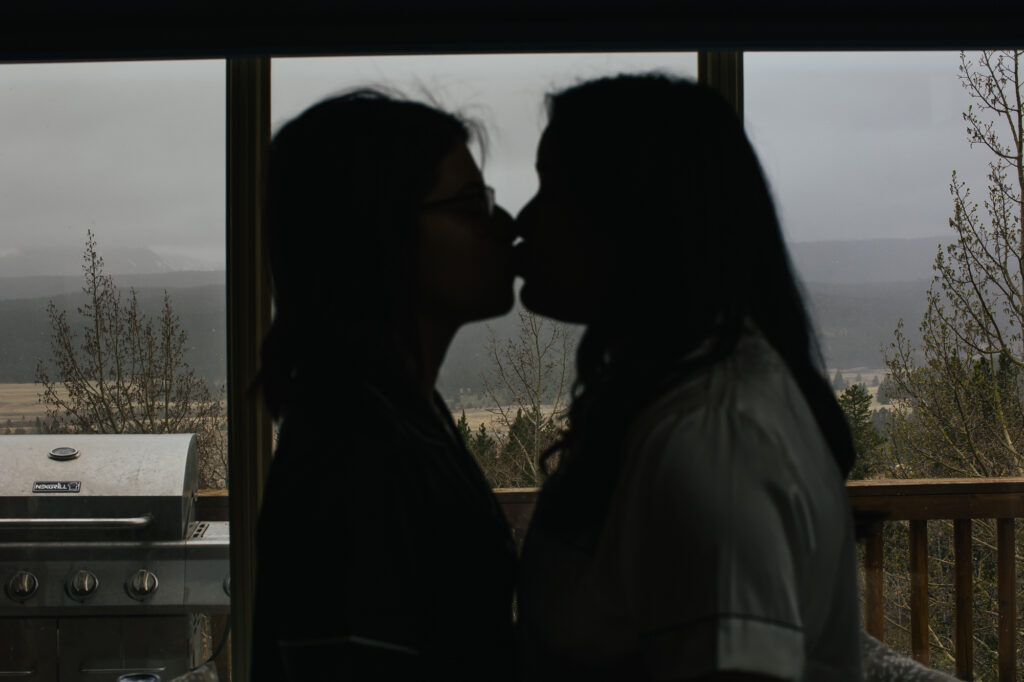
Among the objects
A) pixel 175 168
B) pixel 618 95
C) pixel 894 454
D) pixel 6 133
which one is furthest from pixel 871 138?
pixel 6 133

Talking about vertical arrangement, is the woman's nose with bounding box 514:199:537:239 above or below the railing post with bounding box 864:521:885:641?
above

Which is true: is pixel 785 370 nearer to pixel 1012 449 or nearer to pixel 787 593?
pixel 787 593

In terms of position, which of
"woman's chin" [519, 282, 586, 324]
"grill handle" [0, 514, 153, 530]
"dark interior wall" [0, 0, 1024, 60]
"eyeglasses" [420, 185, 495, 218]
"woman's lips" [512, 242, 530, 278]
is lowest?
"grill handle" [0, 514, 153, 530]

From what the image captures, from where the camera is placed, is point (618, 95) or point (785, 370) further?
point (618, 95)

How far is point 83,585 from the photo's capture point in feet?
7.08

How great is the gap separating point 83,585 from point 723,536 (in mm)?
2059

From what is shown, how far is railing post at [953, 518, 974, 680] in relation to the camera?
7.23 ft

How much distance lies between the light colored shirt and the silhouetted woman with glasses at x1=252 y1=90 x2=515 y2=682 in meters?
0.17

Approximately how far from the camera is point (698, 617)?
71cm

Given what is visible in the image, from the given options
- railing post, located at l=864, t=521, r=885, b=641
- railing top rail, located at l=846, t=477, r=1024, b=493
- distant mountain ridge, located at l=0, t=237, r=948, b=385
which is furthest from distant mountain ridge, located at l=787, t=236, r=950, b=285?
railing post, located at l=864, t=521, r=885, b=641

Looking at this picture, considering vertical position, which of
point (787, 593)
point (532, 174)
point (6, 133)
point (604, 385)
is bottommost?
point (787, 593)

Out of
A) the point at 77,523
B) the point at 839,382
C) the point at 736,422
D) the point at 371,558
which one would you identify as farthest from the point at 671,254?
the point at 77,523

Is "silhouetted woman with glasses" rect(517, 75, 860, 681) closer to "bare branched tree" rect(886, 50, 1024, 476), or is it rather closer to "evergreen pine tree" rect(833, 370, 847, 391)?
"evergreen pine tree" rect(833, 370, 847, 391)

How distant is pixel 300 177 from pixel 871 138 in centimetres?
170
